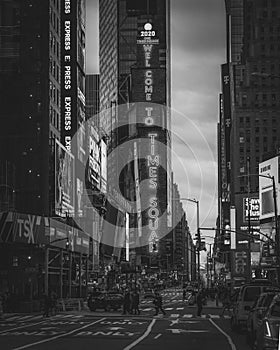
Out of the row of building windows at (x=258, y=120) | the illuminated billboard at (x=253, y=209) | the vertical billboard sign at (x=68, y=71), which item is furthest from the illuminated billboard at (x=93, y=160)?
the row of building windows at (x=258, y=120)

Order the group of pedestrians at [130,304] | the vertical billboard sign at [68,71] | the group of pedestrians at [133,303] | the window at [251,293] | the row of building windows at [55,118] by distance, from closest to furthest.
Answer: the window at [251,293] → the group of pedestrians at [133,303] → the group of pedestrians at [130,304] → the row of building windows at [55,118] → the vertical billboard sign at [68,71]

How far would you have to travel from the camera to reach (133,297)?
56.8m

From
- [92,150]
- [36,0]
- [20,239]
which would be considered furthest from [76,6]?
[20,239]

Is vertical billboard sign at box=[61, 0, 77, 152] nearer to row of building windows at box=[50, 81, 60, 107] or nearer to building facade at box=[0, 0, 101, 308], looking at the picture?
building facade at box=[0, 0, 101, 308]

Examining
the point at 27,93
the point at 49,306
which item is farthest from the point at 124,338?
the point at 27,93

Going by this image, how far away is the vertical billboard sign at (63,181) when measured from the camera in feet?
359

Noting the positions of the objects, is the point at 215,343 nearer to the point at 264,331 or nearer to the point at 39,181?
the point at 264,331

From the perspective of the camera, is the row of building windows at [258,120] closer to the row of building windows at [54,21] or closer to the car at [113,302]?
the row of building windows at [54,21]

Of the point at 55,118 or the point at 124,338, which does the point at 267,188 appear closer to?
the point at 55,118

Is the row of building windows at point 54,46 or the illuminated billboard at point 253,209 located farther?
the illuminated billboard at point 253,209

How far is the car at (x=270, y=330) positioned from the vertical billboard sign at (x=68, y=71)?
10608cm

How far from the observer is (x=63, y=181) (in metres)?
114

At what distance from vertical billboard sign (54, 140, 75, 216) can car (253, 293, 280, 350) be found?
8920cm

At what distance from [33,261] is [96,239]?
61853 millimetres
